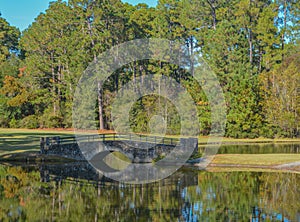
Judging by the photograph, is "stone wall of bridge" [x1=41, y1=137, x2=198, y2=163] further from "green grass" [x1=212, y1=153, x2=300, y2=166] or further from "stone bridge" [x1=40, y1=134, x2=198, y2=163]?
"green grass" [x1=212, y1=153, x2=300, y2=166]

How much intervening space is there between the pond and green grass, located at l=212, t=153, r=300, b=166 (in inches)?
172

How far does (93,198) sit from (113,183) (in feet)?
19.5

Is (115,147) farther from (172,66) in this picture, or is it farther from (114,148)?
(172,66)

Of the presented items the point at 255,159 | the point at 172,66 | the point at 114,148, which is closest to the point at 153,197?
the point at 255,159

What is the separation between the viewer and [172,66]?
8788cm

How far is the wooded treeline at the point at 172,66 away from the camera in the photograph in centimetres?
7325

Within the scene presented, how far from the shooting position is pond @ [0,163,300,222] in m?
24.2

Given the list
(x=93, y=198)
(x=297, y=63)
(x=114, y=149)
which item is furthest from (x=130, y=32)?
(x=93, y=198)

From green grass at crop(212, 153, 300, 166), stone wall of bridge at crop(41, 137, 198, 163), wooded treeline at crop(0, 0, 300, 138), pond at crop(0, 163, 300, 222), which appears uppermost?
wooded treeline at crop(0, 0, 300, 138)

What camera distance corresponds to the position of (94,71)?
80.2 meters

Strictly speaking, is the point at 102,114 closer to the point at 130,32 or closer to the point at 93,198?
the point at 130,32

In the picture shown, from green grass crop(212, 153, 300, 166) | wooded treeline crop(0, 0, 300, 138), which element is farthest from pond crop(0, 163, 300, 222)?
wooded treeline crop(0, 0, 300, 138)

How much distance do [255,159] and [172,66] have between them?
151 ft

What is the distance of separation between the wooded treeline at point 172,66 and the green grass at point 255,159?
25.7 m
